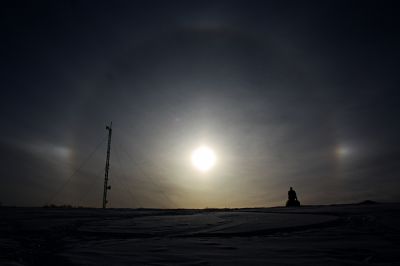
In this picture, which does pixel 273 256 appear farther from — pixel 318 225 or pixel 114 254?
pixel 318 225

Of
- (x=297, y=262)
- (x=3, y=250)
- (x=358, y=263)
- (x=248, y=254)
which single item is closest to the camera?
(x=358, y=263)

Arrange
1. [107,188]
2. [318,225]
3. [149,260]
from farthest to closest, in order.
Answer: [107,188] → [318,225] → [149,260]

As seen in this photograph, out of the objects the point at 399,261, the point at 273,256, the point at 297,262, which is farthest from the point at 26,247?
the point at 399,261

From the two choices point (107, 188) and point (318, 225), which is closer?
point (318, 225)

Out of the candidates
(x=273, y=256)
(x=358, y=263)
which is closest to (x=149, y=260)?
(x=273, y=256)

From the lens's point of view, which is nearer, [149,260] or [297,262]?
[297,262]

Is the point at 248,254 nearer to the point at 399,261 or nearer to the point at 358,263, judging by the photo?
the point at 358,263

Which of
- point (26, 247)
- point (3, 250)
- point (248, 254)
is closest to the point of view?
point (248, 254)

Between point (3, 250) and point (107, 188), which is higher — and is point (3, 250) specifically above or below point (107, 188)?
below

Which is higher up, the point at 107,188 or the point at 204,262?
the point at 107,188
